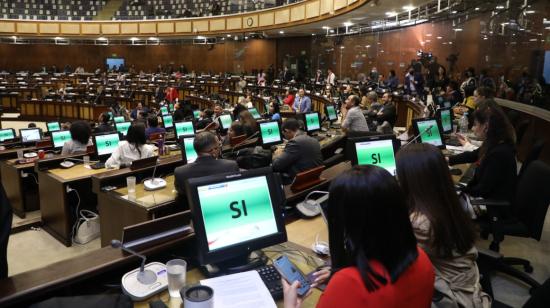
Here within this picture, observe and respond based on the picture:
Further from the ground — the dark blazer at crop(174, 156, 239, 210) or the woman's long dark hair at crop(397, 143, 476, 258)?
the woman's long dark hair at crop(397, 143, 476, 258)

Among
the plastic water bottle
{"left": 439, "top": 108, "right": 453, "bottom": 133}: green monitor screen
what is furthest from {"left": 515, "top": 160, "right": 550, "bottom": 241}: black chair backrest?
the plastic water bottle

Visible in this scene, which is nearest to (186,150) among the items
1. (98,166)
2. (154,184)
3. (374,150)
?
(154,184)

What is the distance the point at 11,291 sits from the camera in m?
1.70

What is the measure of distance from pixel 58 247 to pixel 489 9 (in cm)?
955

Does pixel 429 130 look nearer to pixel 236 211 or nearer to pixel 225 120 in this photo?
pixel 236 211

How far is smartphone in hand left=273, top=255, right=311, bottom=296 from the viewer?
6.44 feet

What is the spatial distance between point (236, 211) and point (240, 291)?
421mm

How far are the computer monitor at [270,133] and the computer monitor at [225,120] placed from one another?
2164 millimetres

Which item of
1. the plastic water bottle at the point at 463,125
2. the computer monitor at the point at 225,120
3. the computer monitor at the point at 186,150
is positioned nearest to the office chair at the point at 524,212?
the computer monitor at the point at 186,150

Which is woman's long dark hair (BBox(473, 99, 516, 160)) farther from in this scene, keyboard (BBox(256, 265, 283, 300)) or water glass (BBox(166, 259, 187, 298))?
water glass (BBox(166, 259, 187, 298))

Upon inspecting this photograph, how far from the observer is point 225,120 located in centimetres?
938

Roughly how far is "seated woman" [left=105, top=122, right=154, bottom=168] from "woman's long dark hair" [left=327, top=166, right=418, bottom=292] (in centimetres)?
433

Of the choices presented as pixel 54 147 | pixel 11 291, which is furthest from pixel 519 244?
pixel 54 147

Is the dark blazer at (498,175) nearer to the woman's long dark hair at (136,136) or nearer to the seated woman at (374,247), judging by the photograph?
the seated woman at (374,247)
